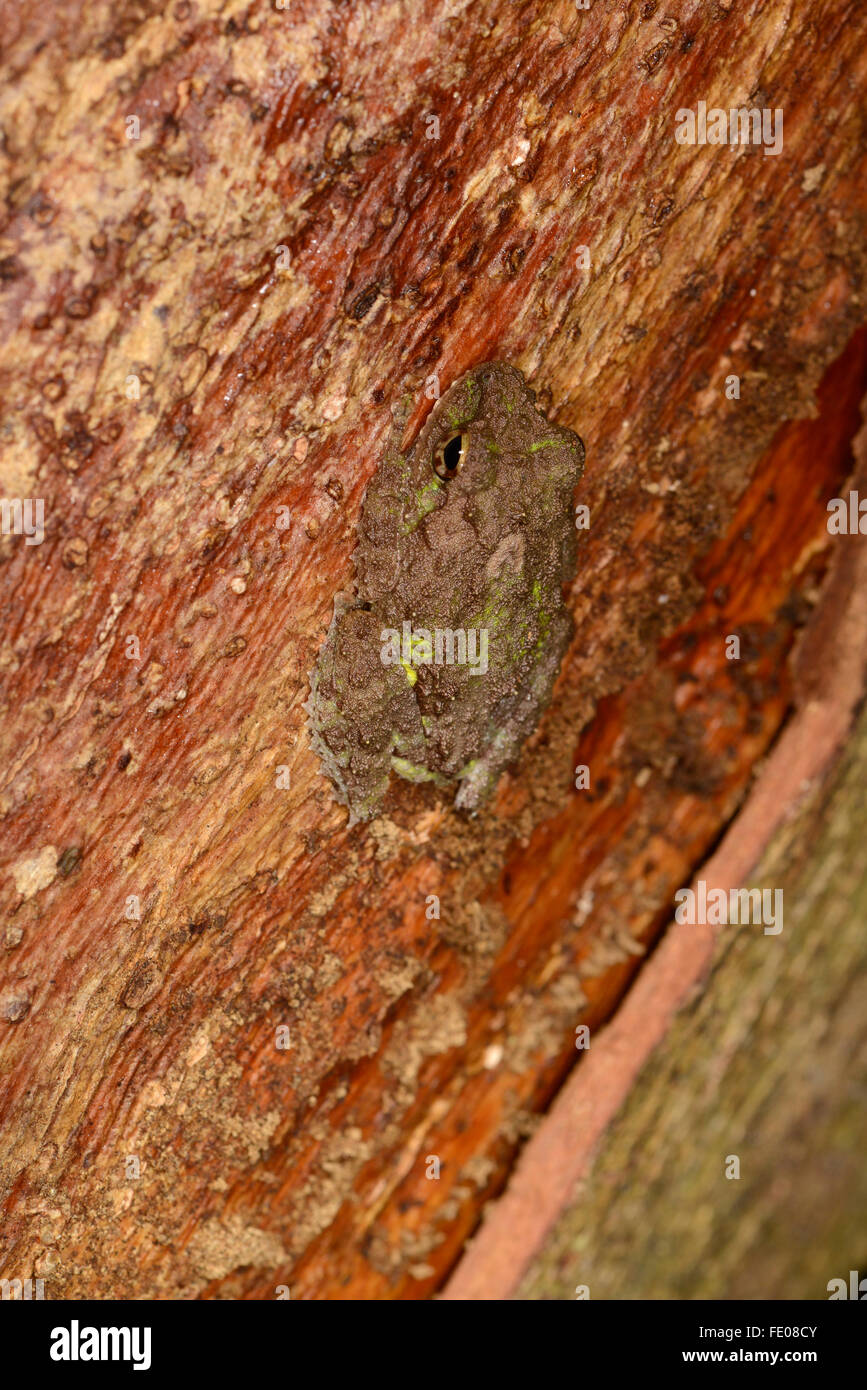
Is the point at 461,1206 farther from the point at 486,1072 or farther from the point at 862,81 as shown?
the point at 862,81

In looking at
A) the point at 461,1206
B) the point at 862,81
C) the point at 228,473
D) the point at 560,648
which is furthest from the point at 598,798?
the point at 862,81
